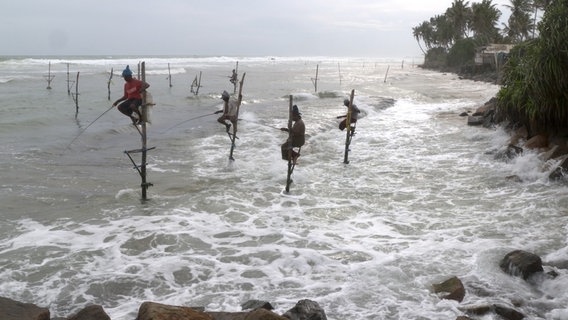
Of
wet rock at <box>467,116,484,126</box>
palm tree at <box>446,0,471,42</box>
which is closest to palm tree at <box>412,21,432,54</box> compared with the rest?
palm tree at <box>446,0,471,42</box>

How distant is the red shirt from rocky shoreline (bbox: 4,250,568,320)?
17.4 feet

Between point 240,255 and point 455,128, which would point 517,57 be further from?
point 240,255

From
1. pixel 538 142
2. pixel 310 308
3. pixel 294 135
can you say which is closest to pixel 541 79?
pixel 538 142

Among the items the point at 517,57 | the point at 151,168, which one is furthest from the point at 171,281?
the point at 517,57

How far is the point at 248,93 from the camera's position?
3703 centimetres

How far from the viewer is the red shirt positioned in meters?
9.24

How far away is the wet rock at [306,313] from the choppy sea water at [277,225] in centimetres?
52

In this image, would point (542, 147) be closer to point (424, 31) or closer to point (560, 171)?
point (560, 171)

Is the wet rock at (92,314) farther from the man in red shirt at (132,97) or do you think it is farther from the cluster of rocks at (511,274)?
the man in red shirt at (132,97)

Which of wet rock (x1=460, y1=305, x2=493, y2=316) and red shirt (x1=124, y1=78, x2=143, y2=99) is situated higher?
red shirt (x1=124, y1=78, x2=143, y2=99)

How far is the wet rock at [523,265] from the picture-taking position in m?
5.83

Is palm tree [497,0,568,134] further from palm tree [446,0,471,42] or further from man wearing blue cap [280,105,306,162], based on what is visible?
palm tree [446,0,471,42]

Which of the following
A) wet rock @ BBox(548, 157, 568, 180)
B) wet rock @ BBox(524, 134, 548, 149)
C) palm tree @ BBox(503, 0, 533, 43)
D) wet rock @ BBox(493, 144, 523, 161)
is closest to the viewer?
wet rock @ BBox(548, 157, 568, 180)

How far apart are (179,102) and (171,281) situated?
24519 mm
